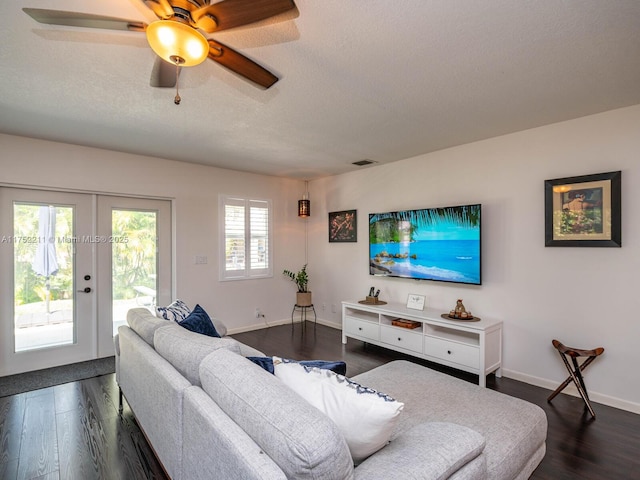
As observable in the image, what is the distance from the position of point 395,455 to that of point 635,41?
249cm

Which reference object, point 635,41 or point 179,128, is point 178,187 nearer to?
point 179,128

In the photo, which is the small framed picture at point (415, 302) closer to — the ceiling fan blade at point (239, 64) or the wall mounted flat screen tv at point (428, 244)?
the wall mounted flat screen tv at point (428, 244)

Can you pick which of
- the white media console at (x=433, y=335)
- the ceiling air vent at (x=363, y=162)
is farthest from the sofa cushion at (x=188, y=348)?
the ceiling air vent at (x=363, y=162)

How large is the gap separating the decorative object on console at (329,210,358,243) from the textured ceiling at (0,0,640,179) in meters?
1.58

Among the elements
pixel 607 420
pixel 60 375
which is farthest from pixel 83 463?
pixel 607 420

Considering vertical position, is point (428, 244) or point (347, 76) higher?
point (347, 76)

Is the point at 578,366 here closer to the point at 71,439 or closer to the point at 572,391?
the point at 572,391

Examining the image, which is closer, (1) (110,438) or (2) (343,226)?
(1) (110,438)

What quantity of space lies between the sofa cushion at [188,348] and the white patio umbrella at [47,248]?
2.64m

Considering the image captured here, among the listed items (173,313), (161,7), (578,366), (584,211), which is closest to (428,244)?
(584,211)

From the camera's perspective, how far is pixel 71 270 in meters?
3.80

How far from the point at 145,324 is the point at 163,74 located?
1619 millimetres

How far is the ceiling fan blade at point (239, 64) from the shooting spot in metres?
1.62

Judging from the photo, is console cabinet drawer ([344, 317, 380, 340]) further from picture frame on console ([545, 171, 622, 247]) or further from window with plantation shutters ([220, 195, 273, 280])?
picture frame on console ([545, 171, 622, 247])
